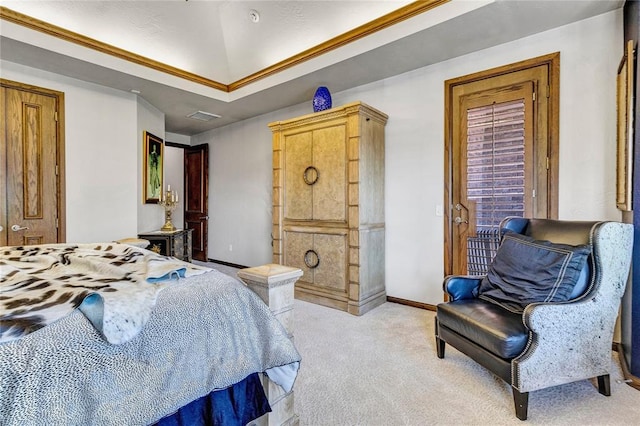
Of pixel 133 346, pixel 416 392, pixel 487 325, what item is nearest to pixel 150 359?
pixel 133 346

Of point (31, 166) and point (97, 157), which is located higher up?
point (97, 157)

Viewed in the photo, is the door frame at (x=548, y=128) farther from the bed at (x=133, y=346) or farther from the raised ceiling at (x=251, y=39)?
the bed at (x=133, y=346)

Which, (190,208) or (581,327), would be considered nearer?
(581,327)

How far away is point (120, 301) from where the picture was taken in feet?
3.06

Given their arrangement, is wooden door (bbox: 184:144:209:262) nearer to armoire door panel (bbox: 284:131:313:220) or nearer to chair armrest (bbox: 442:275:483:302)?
armoire door panel (bbox: 284:131:313:220)

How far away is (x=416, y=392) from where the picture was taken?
190 centimetres

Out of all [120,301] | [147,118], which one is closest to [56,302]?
[120,301]

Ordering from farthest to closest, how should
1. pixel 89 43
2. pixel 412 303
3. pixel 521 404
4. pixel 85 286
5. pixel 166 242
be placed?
1. pixel 166 242
2. pixel 412 303
3. pixel 89 43
4. pixel 521 404
5. pixel 85 286

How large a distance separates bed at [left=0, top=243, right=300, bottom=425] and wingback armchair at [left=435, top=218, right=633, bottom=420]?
122 cm

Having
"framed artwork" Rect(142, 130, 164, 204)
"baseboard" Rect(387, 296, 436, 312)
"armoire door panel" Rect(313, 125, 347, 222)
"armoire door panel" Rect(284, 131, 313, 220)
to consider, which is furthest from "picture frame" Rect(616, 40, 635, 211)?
"framed artwork" Rect(142, 130, 164, 204)

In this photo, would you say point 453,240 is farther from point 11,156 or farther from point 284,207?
point 11,156

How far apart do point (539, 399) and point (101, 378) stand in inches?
85.8

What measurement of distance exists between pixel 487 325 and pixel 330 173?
2.17m

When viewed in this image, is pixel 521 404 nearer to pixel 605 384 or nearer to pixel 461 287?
pixel 605 384
